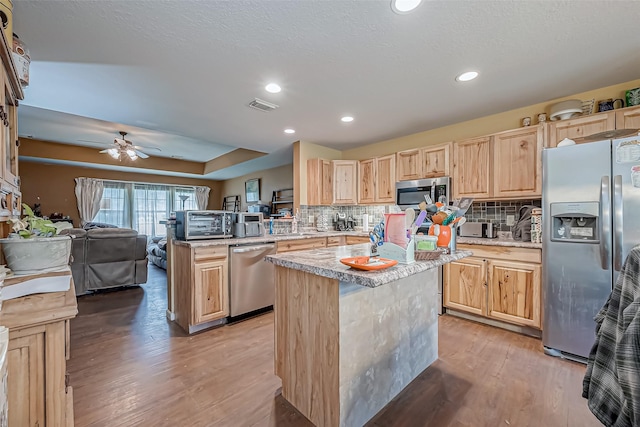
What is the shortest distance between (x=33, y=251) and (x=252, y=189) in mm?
6867

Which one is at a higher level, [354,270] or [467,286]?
[354,270]

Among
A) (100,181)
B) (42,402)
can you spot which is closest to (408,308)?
(42,402)

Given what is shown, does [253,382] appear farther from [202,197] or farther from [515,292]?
[202,197]

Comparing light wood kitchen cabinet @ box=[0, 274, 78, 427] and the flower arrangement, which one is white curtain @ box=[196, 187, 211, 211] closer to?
the flower arrangement

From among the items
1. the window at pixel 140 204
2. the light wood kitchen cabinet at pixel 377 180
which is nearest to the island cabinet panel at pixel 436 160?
the light wood kitchen cabinet at pixel 377 180

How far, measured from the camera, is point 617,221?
1907mm

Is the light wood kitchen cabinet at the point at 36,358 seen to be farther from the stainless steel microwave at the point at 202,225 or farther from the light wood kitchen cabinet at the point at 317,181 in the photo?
the light wood kitchen cabinet at the point at 317,181

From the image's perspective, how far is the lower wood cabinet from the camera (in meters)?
2.45

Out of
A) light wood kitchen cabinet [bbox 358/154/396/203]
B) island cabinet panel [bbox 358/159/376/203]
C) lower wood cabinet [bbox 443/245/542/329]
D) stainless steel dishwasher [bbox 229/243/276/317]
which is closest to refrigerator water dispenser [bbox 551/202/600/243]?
lower wood cabinet [bbox 443/245/542/329]

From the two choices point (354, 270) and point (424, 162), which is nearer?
point (354, 270)

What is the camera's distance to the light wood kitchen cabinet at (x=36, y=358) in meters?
0.91

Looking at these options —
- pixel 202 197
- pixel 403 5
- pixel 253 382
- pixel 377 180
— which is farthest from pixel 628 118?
pixel 202 197

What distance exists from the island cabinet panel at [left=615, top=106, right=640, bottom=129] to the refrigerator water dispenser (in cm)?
94

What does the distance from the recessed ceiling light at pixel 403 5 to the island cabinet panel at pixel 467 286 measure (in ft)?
7.92
